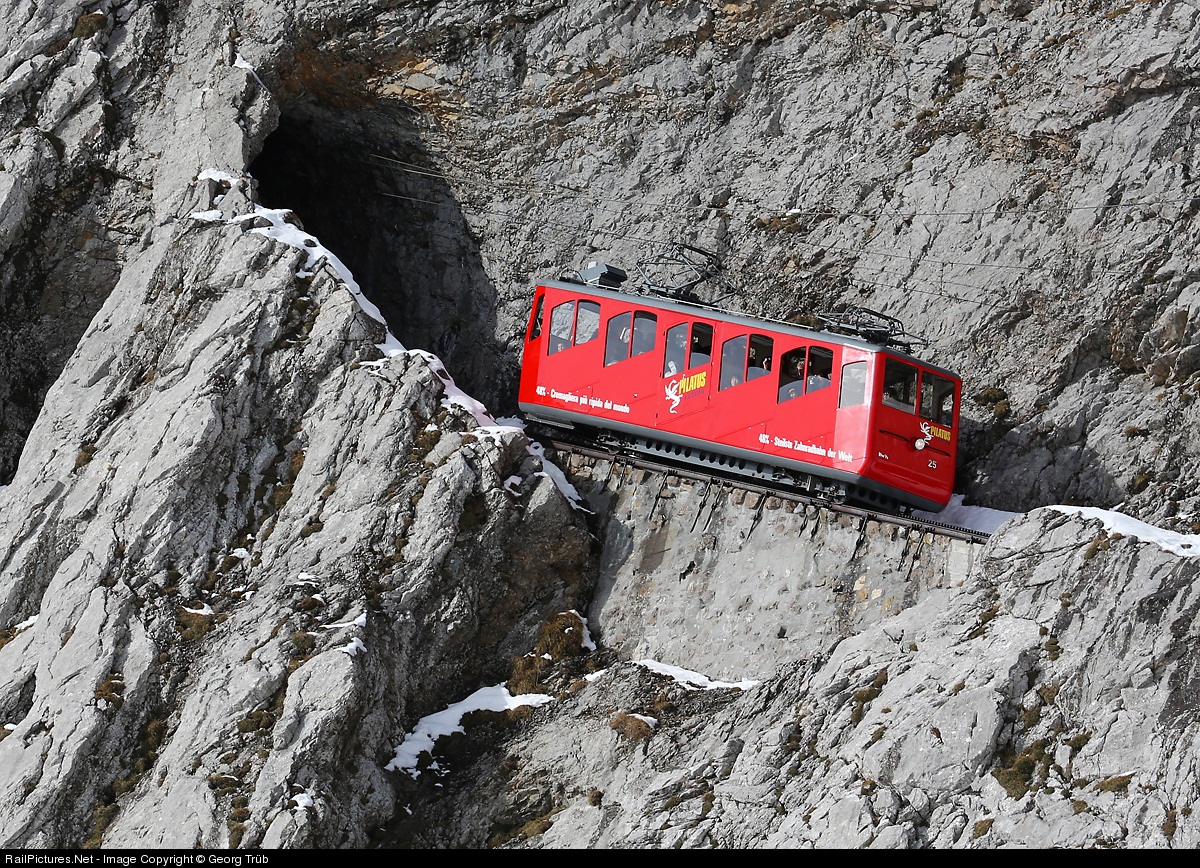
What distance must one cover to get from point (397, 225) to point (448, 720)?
1514 centimetres

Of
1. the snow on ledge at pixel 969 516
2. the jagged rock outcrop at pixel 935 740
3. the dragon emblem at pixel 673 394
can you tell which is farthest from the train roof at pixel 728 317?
the jagged rock outcrop at pixel 935 740

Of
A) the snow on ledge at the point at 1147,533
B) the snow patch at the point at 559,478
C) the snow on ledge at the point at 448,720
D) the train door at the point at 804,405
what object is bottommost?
the snow on ledge at the point at 448,720

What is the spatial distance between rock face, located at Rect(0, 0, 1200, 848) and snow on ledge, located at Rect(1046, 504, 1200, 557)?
22 centimetres

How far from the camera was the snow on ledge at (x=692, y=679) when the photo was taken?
22.9 metres

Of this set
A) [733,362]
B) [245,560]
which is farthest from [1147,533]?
[245,560]

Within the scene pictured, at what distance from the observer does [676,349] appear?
2616 cm

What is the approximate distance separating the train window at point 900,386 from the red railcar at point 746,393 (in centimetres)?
2

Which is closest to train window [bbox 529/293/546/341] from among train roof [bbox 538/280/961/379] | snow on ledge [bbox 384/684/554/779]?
train roof [bbox 538/280/961/379]

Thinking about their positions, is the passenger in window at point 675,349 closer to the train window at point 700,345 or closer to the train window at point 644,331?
the train window at point 700,345

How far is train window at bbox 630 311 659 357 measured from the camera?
1041 inches

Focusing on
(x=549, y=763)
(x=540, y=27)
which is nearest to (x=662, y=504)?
(x=549, y=763)

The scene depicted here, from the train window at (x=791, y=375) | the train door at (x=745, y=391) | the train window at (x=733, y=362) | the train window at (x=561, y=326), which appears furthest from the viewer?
the train window at (x=561, y=326)

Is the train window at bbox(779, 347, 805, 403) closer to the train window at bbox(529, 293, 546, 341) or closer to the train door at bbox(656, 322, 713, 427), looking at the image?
the train door at bbox(656, 322, 713, 427)

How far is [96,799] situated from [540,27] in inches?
787
